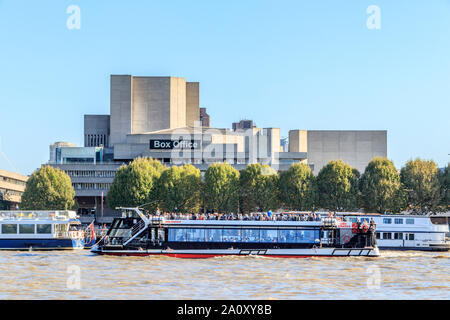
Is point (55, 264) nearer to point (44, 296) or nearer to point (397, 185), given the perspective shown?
point (44, 296)

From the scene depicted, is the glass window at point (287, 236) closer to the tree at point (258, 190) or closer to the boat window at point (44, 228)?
the boat window at point (44, 228)

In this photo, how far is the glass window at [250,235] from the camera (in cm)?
7988

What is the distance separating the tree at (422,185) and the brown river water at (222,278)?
53.1m

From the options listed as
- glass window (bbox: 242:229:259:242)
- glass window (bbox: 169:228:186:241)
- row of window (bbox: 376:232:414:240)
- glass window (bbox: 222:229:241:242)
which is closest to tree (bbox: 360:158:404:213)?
row of window (bbox: 376:232:414:240)

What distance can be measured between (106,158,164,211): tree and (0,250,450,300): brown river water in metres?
57.2

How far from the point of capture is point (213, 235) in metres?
79.8

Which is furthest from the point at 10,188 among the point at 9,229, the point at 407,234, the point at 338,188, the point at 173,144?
the point at 407,234

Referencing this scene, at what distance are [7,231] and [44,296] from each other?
162 ft

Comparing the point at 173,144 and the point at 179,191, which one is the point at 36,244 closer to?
the point at 179,191

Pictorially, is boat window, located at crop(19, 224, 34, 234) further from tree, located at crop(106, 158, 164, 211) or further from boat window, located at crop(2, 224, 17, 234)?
tree, located at crop(106, 158, 164, 211)

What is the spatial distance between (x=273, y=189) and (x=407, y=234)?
44392 mm

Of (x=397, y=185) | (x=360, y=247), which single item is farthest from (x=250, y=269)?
(x=397, y=185)

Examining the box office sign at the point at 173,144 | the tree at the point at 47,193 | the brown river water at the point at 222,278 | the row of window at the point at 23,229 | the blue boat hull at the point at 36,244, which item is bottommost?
the brown river water at the point at 222,278

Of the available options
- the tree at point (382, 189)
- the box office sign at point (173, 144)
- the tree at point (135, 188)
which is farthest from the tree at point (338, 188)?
the box office sign at point (173, 144)
